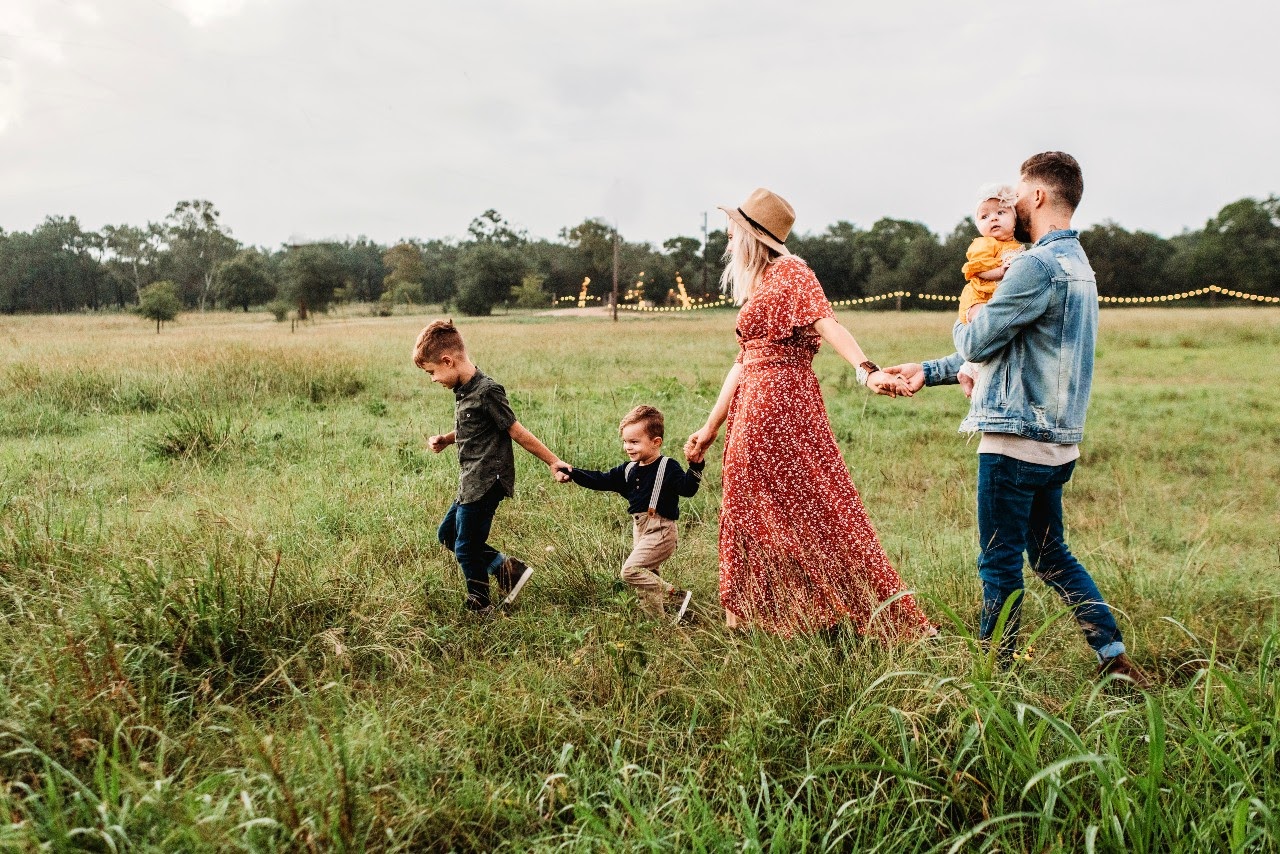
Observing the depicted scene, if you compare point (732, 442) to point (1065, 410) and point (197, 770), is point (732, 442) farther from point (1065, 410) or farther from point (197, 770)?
point (197, 770)

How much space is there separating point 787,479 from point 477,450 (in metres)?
1.61

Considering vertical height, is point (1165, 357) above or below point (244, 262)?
below

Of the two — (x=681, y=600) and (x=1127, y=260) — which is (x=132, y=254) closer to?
(x=681, y=600)

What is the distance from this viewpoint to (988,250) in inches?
147

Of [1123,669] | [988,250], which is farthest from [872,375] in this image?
[1123,669]

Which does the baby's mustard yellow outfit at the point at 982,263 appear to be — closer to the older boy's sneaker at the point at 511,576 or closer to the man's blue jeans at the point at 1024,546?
the man's blue jeans at the point at 1024,546

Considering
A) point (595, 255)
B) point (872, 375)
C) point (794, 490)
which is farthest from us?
point (595, 255)

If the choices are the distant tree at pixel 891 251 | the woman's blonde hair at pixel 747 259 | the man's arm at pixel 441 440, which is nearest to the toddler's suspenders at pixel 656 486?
the woman's blonde hair at pixel 747 259

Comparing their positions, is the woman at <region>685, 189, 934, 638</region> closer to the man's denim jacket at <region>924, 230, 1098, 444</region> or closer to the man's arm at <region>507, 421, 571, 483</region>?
the man's denim jacket at <region>924, 230, 1098, 444</region>

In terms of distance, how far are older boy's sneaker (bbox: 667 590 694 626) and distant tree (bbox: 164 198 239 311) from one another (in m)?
51.1

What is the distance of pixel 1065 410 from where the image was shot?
119 inches

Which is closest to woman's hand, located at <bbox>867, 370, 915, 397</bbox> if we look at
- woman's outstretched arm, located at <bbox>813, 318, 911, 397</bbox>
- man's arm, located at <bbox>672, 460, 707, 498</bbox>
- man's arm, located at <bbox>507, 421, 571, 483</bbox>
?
woman's outstretched arm, located at <bbox>813, 318, 911, 397</bbox>

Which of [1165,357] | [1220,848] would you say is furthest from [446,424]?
[1165,357]

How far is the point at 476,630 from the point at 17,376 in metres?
10.8
